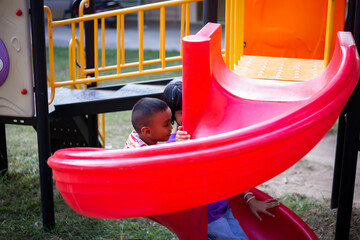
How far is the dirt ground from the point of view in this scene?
4496 mm

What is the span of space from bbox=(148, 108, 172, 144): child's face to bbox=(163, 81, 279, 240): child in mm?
67

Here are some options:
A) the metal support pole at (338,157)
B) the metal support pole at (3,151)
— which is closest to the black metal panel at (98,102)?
the metal support pole at (3,151)

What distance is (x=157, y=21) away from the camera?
57.4 feet

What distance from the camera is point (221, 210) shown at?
8.95ft

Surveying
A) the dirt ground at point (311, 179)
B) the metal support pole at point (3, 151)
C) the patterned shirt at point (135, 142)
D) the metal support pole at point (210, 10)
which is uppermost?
the metal support pole at point (210, 10)

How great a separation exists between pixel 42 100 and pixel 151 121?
4.00 feet

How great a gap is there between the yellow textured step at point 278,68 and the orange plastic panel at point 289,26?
0.56 meters

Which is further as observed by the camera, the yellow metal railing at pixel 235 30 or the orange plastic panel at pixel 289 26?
the orange plastic panel at pixel 289 26

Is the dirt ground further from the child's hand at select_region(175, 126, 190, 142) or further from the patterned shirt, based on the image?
the child's hand at select_region(175, 126, 190, 142)

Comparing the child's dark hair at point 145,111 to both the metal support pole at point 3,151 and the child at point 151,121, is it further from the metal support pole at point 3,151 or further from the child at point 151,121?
the metal support pole at point 3,151

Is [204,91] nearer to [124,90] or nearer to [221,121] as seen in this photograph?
[221,121]

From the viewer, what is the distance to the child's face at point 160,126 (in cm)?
256

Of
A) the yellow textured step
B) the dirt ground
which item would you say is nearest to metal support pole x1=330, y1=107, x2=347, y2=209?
the dirt ground

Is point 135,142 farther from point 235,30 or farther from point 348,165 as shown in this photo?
point 348,165
